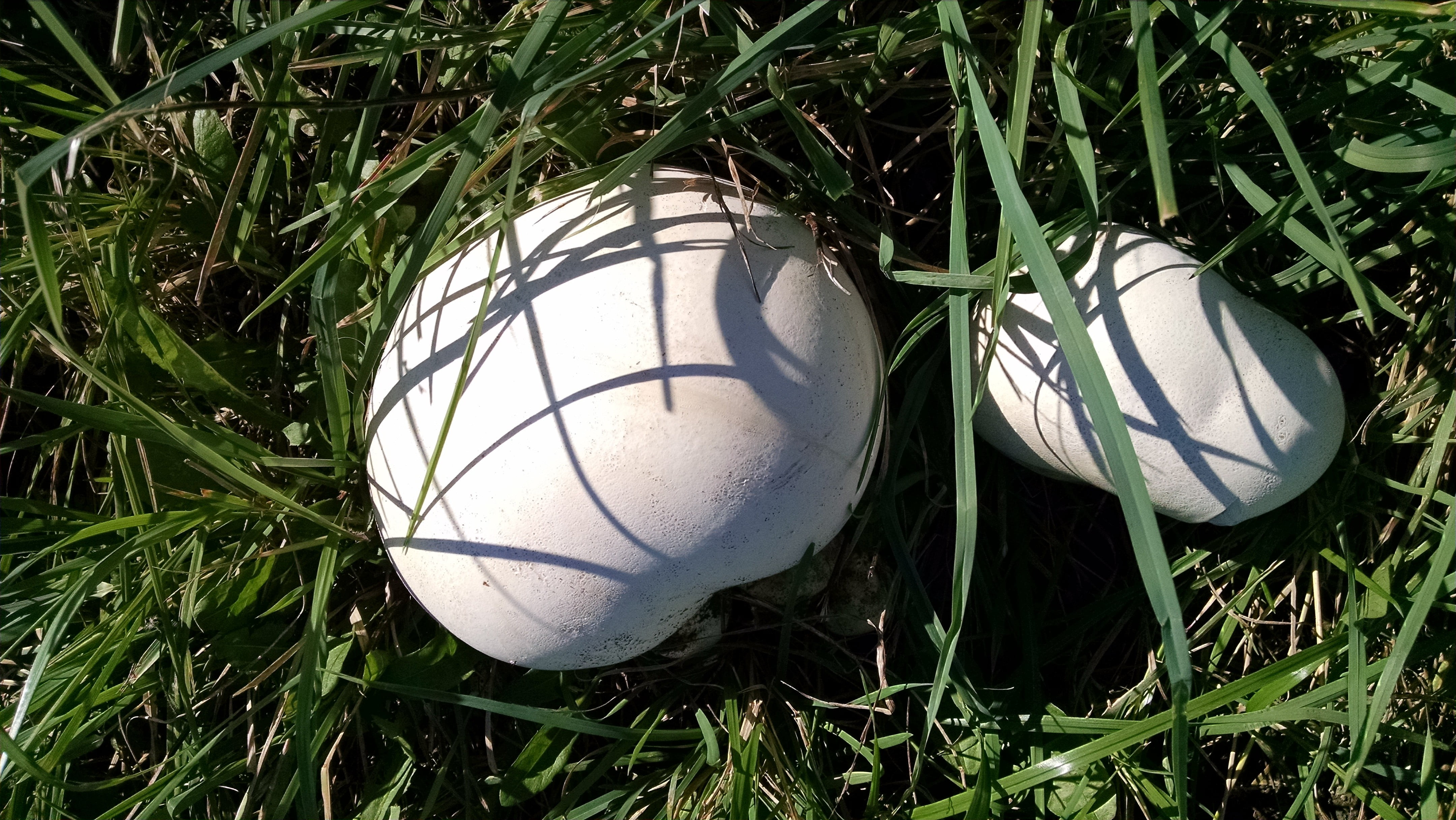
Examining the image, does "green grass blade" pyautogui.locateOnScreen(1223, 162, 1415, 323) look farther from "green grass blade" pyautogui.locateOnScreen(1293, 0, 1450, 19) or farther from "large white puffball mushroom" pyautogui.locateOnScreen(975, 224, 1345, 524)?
"green grass blade" pyautogui.locateOnScreen(1293, 0, 1450, 19)

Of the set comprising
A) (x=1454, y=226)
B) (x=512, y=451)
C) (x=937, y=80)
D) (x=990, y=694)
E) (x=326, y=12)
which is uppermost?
(x=326, y=12)

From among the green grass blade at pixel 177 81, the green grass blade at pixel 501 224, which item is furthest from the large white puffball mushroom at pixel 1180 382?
the green grass blade at pixel 177 81

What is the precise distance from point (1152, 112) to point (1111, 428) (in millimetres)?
334

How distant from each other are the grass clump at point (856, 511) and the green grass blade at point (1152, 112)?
0.10 meters

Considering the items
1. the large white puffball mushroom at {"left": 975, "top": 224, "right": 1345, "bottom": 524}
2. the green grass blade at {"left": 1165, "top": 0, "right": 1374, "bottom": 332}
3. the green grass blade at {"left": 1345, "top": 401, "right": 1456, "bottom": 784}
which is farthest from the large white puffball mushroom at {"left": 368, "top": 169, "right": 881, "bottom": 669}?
the green grass blade at {"left": 1345, "top": 401, "right": 1456, "bottom": 784}

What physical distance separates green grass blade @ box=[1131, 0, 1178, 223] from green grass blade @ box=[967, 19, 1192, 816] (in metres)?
0.12

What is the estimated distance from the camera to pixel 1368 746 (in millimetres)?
1247

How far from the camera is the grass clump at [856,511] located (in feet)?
4.08

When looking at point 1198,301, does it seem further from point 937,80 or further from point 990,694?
point 990,694

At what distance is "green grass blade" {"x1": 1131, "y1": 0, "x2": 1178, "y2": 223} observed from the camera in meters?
0.96

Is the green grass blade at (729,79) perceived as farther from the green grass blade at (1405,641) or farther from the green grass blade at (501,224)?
the green grass blade at (1405,641)

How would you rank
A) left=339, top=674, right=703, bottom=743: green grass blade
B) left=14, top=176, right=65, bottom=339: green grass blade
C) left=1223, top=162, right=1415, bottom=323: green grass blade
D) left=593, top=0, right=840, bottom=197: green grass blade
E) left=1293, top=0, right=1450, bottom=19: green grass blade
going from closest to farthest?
left=14, top=176, right=65, bottom=339: green grass blade, left=1293, top=0, right=1450, bottom=19: green grass blade, left=593, top=0, right=840, bottom=197: green grass blade, left=1223, top=162, right=1415, bottom=323: green grass blade, left=339, top=674, right=703, bottom=743: green grass blade

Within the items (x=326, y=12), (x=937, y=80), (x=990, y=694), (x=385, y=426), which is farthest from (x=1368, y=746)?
(x=326, y=12)

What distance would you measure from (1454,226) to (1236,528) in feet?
1.67
